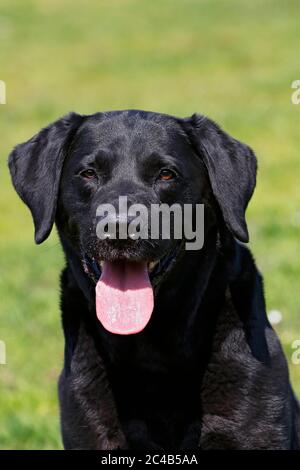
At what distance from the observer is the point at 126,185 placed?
403 cm

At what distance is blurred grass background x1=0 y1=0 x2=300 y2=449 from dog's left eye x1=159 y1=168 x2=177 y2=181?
1.87 meters

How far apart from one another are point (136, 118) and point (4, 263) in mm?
4715

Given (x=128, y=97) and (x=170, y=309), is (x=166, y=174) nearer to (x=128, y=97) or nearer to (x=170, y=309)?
(x=170, y=309)

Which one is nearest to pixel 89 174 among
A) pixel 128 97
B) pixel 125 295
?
pixel 125 295

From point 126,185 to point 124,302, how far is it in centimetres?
48

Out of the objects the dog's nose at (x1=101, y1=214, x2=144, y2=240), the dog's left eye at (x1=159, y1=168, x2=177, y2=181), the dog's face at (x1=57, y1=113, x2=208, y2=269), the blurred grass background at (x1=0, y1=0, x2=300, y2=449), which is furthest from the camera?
the blurred grass background at (x1=0, y1=0, x2=300, y2=449)

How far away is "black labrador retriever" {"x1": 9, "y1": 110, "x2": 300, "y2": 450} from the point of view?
4.16 meters

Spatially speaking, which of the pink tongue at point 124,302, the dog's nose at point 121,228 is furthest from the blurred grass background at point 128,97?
the dog's nose at point 121,228

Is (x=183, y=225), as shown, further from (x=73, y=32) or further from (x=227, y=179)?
(x=73, y=32)

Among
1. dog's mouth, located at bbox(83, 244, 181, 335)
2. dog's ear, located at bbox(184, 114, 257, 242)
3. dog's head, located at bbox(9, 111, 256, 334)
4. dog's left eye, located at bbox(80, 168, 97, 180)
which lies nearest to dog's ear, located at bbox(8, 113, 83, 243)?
dog's head, located at bbox(9, 111, 256, 334)

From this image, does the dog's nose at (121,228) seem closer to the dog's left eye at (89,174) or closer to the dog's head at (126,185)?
the dog's head at (126,185)

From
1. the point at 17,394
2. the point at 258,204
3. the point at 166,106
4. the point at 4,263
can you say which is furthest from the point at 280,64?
the point at 17,394

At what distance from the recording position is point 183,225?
404 cm

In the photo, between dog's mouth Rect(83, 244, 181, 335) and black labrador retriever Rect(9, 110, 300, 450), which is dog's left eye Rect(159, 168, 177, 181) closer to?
black labrador retriever Rect(9, 110, 300, 450)
